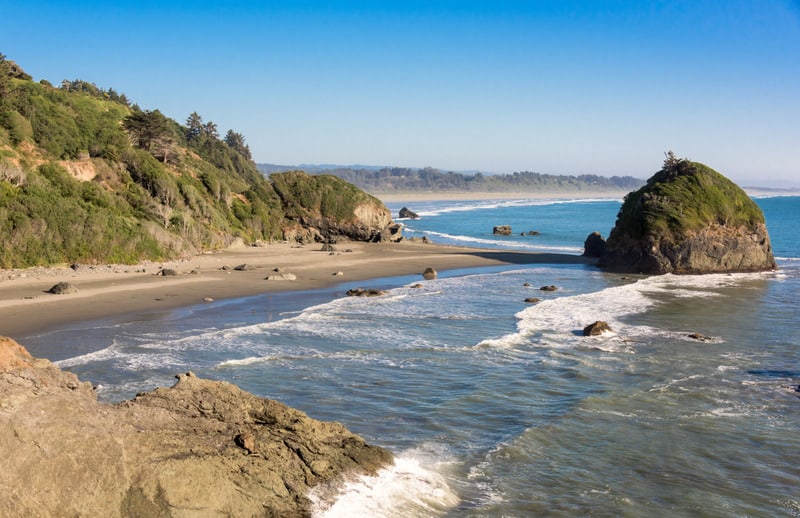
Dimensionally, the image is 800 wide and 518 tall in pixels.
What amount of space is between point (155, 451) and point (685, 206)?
129ft

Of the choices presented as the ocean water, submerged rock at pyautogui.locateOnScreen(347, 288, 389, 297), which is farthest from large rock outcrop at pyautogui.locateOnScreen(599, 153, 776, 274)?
submerged rock at pyautogui.locateOnScreen(347, 288, 389, 297)

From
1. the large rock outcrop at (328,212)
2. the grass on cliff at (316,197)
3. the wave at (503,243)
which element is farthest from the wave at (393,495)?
the wave at (503,243)

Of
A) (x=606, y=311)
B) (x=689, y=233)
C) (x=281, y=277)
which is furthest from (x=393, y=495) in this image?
(x=689, y=233)

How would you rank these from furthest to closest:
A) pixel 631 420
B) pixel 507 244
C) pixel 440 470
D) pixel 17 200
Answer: pixel 507 244
pixel 17 200
pixel 631 420
pixel 440 470

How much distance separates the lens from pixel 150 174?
4191 cm

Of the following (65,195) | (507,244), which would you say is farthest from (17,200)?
(507,244)

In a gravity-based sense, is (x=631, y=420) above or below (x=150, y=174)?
below

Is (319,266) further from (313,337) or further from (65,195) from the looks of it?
(313,337)

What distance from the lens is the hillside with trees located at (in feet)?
105

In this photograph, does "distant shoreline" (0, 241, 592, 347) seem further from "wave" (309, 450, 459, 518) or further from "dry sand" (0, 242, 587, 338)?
"wave" (309, 450, 459, 518)

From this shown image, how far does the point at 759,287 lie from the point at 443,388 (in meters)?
24.8

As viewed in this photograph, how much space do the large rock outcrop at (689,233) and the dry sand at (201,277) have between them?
5268 mm

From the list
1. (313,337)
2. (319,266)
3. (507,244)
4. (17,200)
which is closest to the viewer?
(313,337)

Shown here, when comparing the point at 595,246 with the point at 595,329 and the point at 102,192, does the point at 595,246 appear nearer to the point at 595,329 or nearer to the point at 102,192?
the point at 595,329
